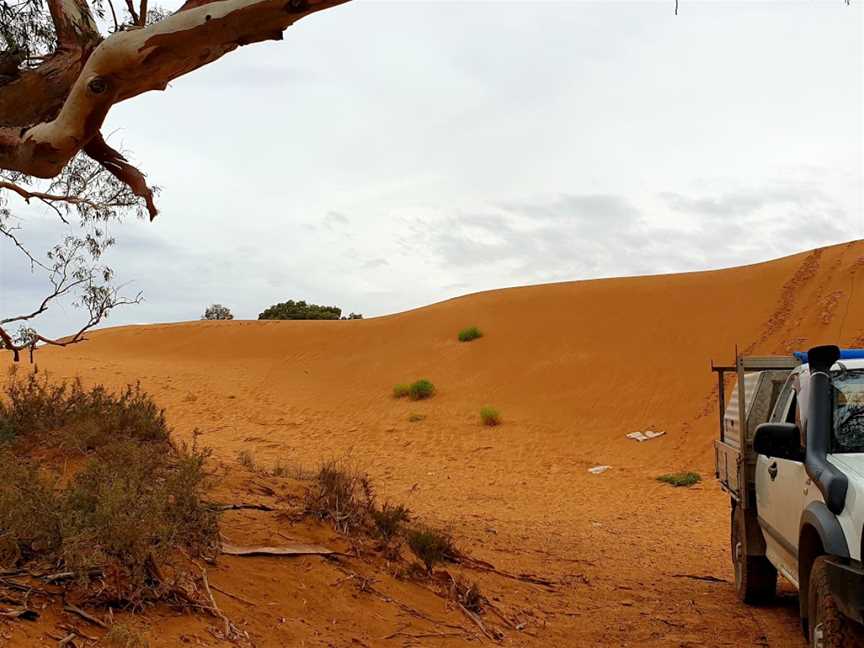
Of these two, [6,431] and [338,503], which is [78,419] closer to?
[6,431]

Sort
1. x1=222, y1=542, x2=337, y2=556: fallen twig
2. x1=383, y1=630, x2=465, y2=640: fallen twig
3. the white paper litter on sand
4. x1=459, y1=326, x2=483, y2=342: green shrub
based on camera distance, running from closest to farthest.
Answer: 1. x1=383, y1=630, x2=465, y2=640: fallen twig
2. x1=222, y1=542, x2=337, y2=556: fallen twig
3. the white paper litter on sand
4. x1=459, y1=326, x2=483, y2=342: green shrub

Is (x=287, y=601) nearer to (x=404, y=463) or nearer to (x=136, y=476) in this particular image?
(x=136, y=476)

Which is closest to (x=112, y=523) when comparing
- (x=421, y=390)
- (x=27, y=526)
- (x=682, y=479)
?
(x=27, y=526)

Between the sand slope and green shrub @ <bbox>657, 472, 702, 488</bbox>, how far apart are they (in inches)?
14.0

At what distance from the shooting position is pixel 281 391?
107 ft

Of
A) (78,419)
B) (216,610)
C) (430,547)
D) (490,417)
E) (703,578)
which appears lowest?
(703,578)

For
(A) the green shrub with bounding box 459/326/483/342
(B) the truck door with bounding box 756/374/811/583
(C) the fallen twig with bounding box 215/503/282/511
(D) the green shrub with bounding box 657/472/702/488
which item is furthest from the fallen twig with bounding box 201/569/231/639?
(A) the green shrub with bounding box 459/326/483/342

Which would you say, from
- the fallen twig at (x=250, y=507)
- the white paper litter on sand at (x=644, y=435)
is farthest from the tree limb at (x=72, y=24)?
the white paper litter on sand at (x=644, y=435)

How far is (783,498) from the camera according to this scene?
6016 millimetres

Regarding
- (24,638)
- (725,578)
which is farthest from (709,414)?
(24,638)

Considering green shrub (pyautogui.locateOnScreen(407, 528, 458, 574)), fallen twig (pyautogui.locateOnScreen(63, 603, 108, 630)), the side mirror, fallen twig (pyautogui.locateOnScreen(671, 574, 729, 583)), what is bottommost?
fallen twig (pyautogui.locateOnScreen(671, 574, 729, 583))

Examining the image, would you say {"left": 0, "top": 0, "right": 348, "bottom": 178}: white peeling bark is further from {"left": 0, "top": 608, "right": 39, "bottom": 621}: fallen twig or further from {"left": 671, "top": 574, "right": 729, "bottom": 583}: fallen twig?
{"left": 671, "top": 574, "right": 729, "bottom": 583}: fallen twig

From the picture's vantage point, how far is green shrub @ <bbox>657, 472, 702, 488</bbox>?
1745 cm

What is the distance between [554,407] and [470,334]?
10873 mm
